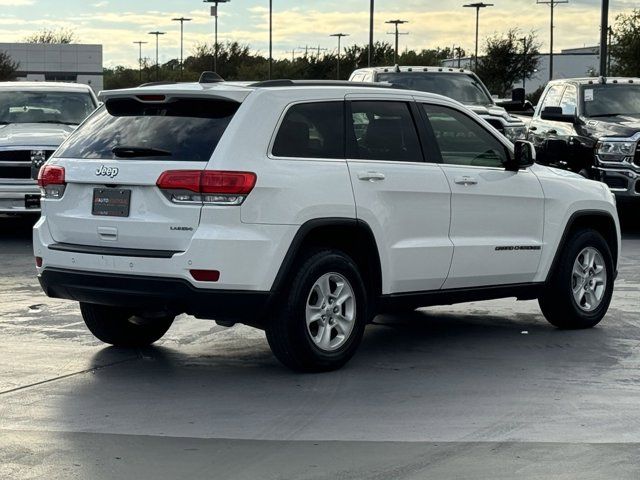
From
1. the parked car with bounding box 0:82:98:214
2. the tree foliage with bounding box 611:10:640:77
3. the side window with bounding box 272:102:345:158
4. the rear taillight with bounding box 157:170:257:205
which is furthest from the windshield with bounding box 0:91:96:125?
the tree foliage with bounding box 611:10:640:77

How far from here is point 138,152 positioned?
26.9 feet

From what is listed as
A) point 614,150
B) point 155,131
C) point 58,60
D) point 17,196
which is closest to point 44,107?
point 17,196

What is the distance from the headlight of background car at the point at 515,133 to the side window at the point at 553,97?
0.54 m

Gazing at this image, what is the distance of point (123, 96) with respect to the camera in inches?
334

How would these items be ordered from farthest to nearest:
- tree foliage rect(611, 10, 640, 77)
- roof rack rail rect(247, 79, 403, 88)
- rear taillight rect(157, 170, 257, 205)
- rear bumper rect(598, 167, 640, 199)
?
tree foliage rect(611, 10, 640, 77) → rear bumper rect(598, 167, 640, 199) → roof rack rail rect(247, 79, 403, 88) → rear taillight rect(157, 170, 257, 205)

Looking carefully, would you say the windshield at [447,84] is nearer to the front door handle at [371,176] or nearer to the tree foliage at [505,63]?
the front door handle at [371,176]

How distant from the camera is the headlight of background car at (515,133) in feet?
69.5

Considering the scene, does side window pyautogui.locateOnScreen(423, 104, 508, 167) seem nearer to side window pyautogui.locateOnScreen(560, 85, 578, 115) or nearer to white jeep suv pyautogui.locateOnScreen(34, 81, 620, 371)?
white jeep suv pyautogui.locateOnScreen(34, 81, 620, 371)

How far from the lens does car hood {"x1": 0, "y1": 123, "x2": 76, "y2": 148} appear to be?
16406mm

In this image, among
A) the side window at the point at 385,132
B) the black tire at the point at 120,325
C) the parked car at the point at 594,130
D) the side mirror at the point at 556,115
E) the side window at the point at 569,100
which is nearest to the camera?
the side window at the point at 385,132

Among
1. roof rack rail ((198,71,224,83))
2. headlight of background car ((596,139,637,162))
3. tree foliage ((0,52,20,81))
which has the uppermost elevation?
tree foliage ((0,52,20,81))

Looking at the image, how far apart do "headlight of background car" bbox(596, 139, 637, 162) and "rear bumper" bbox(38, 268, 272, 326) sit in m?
10.9

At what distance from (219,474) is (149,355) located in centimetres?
317

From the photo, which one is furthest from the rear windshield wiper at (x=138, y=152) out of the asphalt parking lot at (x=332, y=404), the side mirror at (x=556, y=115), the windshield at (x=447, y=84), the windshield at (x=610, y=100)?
the windshield at (x=447, y=84)
